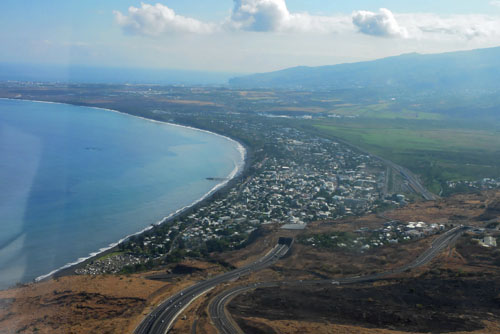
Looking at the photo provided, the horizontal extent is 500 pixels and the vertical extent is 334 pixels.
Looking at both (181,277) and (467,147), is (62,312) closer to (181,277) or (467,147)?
(181,277)

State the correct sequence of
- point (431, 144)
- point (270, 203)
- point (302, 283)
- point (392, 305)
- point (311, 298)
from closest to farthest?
point (392, 305) → point (311, 298) → point (302, 283) → point (270, 203) → point (431, 144)

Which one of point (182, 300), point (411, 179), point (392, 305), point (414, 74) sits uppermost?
point (414, 74)

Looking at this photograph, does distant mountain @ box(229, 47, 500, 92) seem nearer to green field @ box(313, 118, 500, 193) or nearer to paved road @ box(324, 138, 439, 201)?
green field @ box(313, 118, 500, 193)

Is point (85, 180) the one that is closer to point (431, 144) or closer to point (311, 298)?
point (311, 298)

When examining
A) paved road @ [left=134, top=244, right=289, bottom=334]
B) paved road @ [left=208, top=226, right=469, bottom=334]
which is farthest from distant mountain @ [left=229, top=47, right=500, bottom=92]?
paved road @ [left=134, top=244, right=289, bottom=334]

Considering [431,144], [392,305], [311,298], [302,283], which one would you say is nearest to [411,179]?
[431,144]

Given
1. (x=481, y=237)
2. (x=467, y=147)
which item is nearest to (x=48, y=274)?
(x=481, y=237)

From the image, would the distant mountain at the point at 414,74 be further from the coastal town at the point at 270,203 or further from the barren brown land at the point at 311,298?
the barren brown land at the point at 311,298
